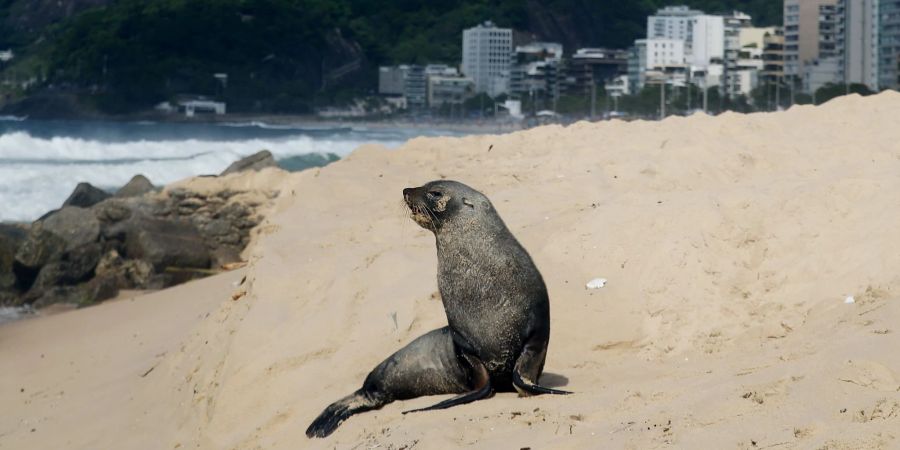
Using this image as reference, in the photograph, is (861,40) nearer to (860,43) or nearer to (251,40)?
(860,43)

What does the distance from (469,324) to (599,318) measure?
3.30 ft

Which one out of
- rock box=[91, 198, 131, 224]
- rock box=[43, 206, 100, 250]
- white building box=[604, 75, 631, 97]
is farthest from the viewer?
white building box=[604, 75, 631, 97]

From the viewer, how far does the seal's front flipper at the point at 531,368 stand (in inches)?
200

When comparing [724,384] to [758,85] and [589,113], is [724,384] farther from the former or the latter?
[589,113]

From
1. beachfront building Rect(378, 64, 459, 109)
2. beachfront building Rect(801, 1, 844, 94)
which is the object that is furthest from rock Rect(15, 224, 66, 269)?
beachfront building Rect(378, 64, 459, 109)

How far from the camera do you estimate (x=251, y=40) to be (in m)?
91.5

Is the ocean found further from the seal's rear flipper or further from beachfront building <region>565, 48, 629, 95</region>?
beachfront building <region>565, 48, 629, 95</region>

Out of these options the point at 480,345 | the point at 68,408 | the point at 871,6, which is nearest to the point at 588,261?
the point at 480,345

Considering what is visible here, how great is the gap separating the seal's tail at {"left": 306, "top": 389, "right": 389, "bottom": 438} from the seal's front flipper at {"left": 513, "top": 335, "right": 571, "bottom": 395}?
0.64 meters

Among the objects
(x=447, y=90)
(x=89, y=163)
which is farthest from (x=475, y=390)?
(x=447, y=90)

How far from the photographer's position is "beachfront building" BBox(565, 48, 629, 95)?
3612 inches

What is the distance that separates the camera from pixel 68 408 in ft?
24.9

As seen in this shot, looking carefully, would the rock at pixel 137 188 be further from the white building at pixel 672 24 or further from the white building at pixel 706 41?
the white building at pixel 672 24

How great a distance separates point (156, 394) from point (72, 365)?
1.73 meters
